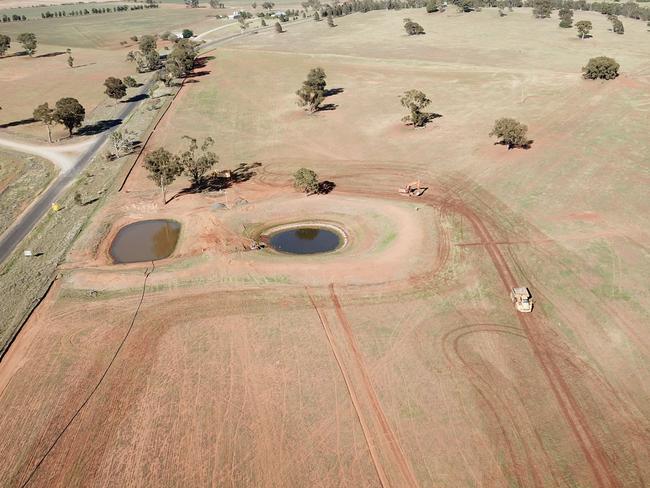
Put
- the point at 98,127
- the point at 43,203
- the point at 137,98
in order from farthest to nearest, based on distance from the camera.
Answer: the point at 137,98 → the point at 98,127 → the point at 43,203

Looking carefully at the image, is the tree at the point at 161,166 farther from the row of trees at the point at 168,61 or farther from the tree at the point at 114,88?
the row of trees at the point at 168,61

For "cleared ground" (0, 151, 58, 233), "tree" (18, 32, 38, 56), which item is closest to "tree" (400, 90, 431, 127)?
"cleared ground" (0, 151, 58, 233)

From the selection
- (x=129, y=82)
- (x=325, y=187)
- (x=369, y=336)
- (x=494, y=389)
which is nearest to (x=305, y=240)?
(x=325, y=187)

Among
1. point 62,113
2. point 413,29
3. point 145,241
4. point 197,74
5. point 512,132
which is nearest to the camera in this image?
point 145,241

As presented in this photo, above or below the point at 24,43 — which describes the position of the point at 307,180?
below

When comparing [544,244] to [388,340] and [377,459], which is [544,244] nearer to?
[388,340]

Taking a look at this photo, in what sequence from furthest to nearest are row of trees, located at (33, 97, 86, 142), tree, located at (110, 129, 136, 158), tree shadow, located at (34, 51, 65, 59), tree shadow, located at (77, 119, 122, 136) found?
1. tree shadow, located at (34, 51, 65, 59)
2. tree shadow, located at (77, 119, 122, 136)
3. row of trees, located at (33, 97, 86, 142)
4. tree, located at (110, 129, 136, 158)

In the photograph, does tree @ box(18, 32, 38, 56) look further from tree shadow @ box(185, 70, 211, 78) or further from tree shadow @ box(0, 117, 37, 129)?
tree shadow @ box(0, 117, 37, 129)

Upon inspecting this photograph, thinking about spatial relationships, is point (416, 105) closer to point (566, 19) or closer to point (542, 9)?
point (566, 19)
